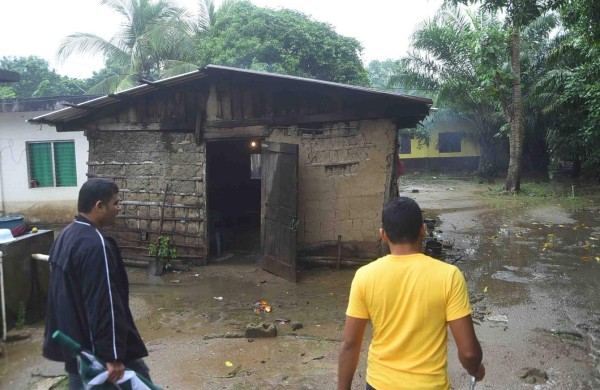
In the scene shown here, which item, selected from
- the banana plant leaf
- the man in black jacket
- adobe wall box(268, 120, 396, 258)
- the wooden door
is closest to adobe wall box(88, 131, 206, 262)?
the wooden door

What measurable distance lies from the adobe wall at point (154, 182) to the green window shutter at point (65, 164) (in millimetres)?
4086

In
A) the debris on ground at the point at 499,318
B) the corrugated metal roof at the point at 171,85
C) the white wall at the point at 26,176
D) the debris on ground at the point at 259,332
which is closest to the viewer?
the debris on ground at the point at 259,332

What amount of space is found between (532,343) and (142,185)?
269 inches

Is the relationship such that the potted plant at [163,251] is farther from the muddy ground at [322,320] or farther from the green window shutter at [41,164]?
the green window shutter at [41,164]

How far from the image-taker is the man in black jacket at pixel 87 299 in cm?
227

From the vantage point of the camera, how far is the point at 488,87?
55.2 feet

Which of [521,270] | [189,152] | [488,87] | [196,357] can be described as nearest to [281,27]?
[488,87]

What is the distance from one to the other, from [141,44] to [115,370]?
687 inches

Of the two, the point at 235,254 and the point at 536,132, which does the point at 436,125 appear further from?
the point at 235,254

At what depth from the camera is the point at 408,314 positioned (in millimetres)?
1957

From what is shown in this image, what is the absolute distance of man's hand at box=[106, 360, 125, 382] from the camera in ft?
7.34

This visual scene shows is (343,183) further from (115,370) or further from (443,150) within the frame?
(443,150)

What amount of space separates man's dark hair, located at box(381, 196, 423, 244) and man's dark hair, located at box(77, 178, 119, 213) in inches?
60.8

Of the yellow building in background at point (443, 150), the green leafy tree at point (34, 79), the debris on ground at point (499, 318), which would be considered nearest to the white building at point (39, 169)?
the debris on ground at point (499, 318)
